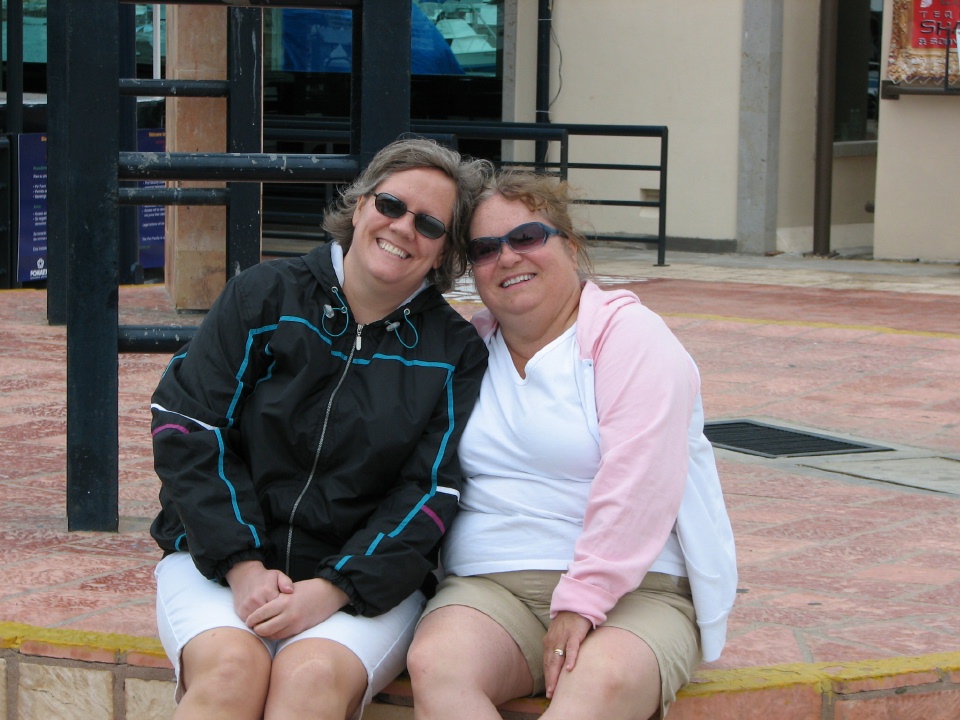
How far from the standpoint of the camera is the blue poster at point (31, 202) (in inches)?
366

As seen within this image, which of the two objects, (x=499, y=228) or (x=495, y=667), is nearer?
(x=495, y=667)

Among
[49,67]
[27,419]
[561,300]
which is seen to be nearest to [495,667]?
[561,300]

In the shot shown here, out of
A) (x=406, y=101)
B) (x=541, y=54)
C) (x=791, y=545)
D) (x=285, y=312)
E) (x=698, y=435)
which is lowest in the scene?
(x=791, y=545)

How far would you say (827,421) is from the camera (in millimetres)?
6047

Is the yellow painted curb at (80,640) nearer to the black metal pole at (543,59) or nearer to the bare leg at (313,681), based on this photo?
the bare leg at (313,681)

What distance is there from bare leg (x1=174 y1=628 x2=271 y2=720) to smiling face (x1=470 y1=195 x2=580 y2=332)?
827 mm

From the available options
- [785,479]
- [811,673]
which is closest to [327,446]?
[811,673]

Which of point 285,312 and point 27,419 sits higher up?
point 285,312

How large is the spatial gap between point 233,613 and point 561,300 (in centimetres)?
89

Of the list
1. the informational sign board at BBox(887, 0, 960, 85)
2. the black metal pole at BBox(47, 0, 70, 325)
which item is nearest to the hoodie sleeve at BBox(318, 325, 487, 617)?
the black metal pole at BBox(47, 0, 70, 325)

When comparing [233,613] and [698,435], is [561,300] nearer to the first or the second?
[698,435]

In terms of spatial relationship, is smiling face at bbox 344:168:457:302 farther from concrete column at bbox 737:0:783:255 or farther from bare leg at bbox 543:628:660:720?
concrete column at bbox 737:0:783:255

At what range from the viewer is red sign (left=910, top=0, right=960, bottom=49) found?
11523 millimetres

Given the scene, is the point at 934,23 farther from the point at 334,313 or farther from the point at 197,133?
the point at 334,313
